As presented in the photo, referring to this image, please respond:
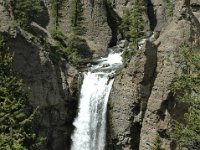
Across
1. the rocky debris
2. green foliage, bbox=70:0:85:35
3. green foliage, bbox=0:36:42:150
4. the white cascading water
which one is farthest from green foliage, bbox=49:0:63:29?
green foliage, bbox=0:36:42:150

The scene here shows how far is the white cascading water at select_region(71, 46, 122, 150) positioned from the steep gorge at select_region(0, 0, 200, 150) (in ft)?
3.47

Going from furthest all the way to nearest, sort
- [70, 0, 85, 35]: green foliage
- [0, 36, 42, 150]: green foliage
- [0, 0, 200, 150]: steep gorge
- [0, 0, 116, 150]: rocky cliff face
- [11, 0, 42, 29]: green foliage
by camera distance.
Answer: [70, 0, 85, 35]: green foliage, [11, 0, 42, 29]: green foliage, [0, 0, 116, 150]: rocky cliff face, [0, 0, 200, 150]: steep gorge, [0, 36, 42, 150]: green foliage

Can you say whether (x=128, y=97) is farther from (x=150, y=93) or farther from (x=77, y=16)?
(x=77, y=16)

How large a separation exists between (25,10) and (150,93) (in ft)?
94.1

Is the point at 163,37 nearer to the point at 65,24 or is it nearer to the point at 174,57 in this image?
the point at 174,57

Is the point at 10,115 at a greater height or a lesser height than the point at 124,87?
lesser

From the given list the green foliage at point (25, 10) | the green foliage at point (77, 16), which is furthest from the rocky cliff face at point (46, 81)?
the green foliage at point (77, 16)

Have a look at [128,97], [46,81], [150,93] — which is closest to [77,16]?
[46,81]

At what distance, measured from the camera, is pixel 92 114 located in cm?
5853

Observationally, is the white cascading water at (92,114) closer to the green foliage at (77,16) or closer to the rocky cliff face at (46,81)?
the rocky cliff face at (46,81)

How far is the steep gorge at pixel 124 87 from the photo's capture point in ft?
168

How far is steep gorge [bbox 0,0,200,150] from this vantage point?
5106 cm

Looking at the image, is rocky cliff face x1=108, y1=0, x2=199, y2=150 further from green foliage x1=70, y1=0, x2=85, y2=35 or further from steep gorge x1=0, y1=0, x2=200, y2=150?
green foliage x1=70, y1=0, x2=85, y2=35

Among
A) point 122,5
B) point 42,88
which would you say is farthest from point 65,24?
point 42,88
